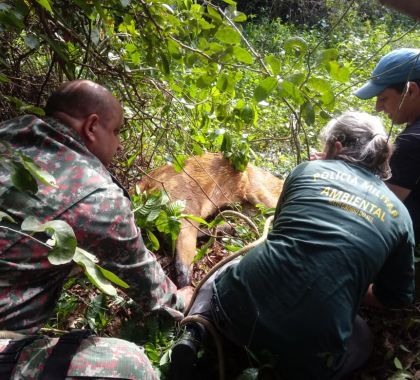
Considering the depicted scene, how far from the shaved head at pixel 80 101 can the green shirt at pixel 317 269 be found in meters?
1.15

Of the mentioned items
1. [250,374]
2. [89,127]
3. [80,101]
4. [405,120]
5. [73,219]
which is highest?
[405,120]

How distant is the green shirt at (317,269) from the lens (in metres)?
2.04

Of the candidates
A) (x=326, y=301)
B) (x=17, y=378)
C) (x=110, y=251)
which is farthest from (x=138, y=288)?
(x=326, y=301)

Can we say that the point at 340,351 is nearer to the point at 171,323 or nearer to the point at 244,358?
the point at 244,358

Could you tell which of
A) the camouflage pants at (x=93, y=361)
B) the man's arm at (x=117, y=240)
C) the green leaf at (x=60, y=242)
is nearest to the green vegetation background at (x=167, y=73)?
the man's arm at (x=117, y=240)

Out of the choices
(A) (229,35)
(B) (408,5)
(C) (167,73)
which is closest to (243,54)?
(A) (229,35)

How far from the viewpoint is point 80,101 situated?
2385 millimetres

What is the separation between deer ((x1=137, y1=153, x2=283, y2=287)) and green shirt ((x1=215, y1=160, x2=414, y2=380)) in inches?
79.7

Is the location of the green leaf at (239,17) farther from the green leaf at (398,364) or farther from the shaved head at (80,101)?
the green leaf at (398,364)

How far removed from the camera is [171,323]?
2.66 metres

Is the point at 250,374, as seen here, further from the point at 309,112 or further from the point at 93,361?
the point at 309,112

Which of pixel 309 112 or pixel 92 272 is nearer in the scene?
pixel 92 272

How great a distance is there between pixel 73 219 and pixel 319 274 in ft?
3.78

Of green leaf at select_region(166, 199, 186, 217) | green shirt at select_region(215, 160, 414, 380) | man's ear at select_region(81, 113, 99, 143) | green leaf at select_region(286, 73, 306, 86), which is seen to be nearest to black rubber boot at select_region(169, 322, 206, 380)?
green shirt at select_region(215, 160, 414, 380)
